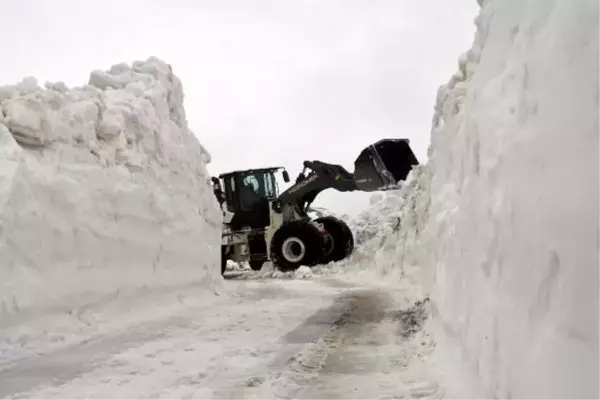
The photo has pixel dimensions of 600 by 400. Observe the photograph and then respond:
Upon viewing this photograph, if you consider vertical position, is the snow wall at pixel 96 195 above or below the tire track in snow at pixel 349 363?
above

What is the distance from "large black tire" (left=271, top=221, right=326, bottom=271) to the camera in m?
15.7

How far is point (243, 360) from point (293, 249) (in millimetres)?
11414

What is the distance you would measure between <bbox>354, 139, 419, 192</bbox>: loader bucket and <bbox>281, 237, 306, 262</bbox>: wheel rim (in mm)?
2578

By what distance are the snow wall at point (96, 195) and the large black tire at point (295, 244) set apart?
5.73m

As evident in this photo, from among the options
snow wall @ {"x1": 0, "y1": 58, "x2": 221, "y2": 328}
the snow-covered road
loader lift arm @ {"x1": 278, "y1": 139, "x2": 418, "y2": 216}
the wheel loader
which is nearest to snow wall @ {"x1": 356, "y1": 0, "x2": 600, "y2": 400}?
the snow-covered road

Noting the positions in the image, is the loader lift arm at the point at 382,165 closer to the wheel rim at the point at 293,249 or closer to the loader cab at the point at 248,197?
the wheel rim at the point at 293,249

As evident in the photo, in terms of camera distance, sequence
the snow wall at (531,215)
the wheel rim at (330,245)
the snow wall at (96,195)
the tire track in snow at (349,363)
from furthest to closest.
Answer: the wheel rim at (330,245) → the snow wall at (96,195) → the tire track in snow at (349,363) → the snow wall at (531,215)

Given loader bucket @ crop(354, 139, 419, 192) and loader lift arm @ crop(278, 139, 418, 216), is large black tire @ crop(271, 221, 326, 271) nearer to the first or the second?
loader lift arm @ crop(278, 139, 418, 216)

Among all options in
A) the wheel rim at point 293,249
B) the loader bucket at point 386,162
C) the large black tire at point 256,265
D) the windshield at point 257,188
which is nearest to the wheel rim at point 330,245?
the wheel rim at point 293,249

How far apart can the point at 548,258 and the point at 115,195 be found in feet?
20.0

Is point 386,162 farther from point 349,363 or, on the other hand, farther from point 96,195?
point 349,363

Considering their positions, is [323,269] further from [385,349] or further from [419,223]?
[385,349]

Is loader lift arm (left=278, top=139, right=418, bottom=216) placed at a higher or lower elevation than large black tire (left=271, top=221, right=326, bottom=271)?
higher

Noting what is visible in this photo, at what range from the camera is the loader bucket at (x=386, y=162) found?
48.0 feet
